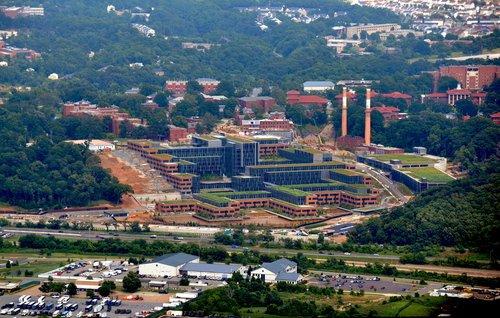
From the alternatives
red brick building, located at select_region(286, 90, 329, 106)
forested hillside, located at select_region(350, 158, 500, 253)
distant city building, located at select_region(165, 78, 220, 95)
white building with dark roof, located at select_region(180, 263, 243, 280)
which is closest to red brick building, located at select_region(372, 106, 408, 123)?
red brick building, located at select_region(286, 90, 329, 106)

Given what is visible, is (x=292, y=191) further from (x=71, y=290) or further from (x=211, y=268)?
(x=71, y=290)

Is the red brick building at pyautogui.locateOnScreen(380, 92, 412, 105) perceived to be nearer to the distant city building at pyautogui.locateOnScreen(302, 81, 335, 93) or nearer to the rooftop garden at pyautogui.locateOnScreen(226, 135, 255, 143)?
the distant city building at pyautogui.locateOnScreen(302, 81, 335, 93)

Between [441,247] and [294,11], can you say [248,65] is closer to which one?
[294,11]

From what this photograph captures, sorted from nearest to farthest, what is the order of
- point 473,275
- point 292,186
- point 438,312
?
point 438,312, point 473,275, point 292,186

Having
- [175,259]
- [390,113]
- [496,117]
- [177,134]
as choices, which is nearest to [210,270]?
[175,259]

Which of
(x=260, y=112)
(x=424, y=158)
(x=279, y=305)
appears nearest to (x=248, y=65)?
(x=260, y=112)

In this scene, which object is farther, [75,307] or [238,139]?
[238,139]

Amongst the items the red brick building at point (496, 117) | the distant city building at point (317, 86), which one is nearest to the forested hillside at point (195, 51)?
the distant city building at point (317, 86)
